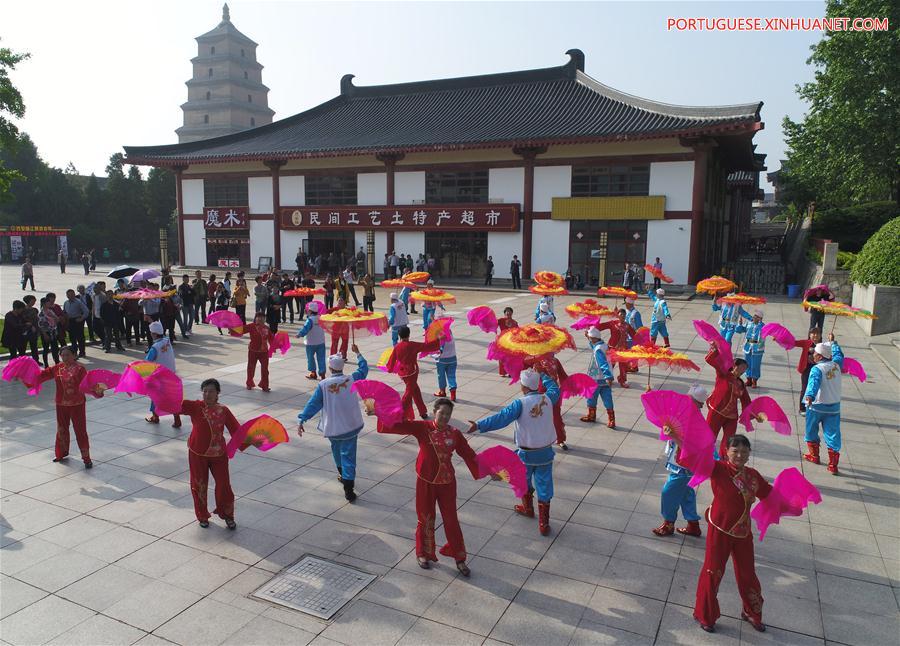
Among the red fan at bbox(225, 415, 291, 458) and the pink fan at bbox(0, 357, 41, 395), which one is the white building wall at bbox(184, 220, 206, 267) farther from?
the red fan at bbox(225, 415, 291, 458)

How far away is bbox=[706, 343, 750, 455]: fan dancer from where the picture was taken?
7273mm

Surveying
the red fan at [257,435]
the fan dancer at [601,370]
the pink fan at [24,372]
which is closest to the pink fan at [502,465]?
the red fan at [257,435]

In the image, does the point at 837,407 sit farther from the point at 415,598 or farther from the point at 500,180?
the point at 500,180

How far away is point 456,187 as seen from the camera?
3256 cm

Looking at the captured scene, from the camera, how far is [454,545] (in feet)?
18.1

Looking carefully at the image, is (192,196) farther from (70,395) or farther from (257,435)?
(257,435)

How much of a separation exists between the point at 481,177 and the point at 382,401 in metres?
27.5

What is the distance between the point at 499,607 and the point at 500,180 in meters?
28.1

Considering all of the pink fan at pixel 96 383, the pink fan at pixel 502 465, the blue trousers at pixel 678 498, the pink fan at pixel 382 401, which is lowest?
the blue trousers at pixel 678 498

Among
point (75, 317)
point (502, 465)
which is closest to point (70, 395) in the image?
point (502, 465)

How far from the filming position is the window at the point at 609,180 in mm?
28438

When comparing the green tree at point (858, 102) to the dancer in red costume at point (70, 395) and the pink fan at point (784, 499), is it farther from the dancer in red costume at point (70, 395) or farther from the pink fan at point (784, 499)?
the dancer in red costume at point (70, 395)

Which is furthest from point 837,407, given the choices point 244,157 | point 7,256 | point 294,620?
point 7,256

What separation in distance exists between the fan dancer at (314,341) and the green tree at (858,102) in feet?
81.2
